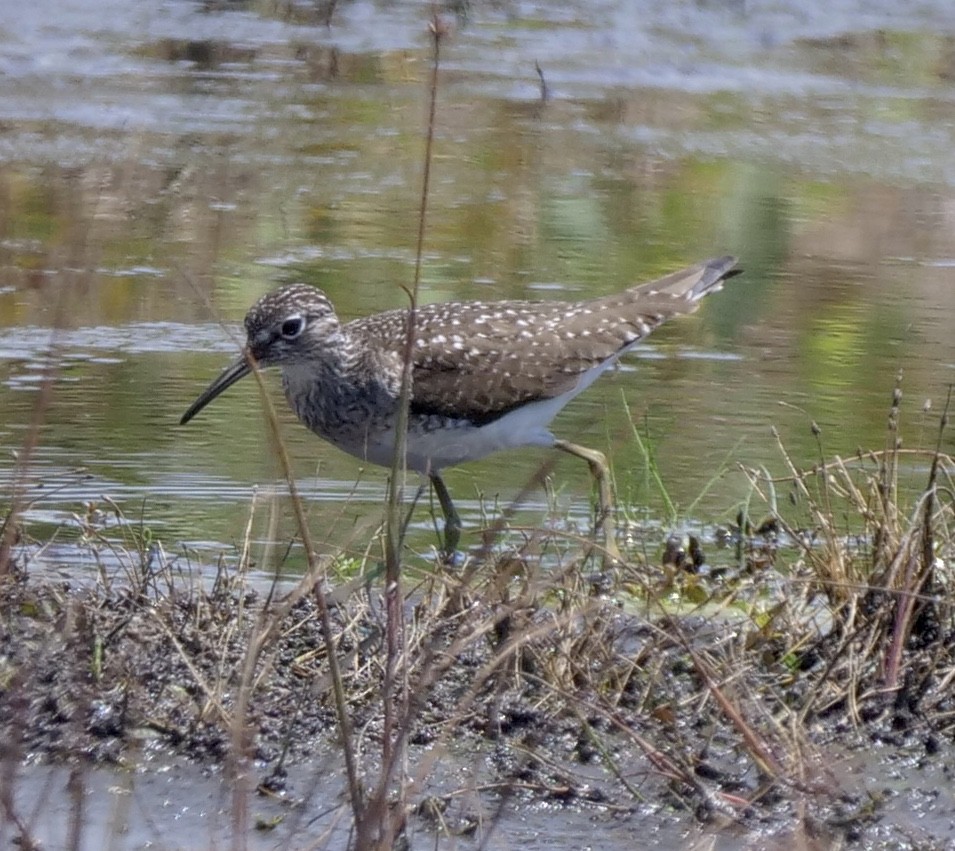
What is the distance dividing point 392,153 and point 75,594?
645 cm

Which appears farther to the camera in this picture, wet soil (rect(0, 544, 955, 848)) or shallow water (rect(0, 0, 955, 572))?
shallow water (rect(0, 0, 955, 572))

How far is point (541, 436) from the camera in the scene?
651cm

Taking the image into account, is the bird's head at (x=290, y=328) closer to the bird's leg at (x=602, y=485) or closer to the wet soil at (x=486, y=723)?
the bird's leg at (x=602, y=485)

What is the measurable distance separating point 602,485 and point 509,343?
2.43 ft

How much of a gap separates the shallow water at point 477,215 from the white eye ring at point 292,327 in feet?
1.50

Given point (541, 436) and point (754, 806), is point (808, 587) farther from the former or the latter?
point (541, 436)

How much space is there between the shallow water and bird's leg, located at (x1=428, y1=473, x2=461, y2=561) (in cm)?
13

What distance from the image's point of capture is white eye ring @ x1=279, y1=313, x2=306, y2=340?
6234 millimetres

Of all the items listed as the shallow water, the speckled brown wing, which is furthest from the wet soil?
the speckled brown wing

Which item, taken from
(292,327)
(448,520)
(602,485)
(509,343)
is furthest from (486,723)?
(509,343)

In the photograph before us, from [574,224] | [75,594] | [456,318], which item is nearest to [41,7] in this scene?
[574,224]

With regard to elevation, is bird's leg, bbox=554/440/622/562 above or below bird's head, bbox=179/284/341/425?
below

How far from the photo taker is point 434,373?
245 inches

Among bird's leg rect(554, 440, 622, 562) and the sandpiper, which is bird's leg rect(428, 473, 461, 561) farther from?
bird's leg rect(554, 440, 622, 562)
